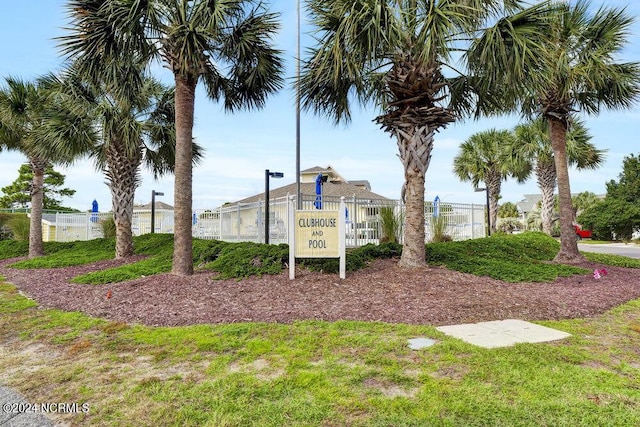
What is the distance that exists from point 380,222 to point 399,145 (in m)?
3.93

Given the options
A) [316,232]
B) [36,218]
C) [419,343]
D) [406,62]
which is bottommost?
[419,343]

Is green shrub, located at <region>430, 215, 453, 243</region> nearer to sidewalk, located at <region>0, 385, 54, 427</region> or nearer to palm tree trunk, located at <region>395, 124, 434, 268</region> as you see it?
palm tree trunk, located at <region>395, 124, 434, 268</region>

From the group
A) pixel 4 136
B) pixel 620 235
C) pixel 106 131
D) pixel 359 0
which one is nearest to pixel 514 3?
pixel 359 0

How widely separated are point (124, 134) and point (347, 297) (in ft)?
30.6

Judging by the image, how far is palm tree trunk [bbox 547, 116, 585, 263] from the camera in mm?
10586

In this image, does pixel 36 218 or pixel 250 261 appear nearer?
pixel 250 261

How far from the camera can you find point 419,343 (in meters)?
3.84

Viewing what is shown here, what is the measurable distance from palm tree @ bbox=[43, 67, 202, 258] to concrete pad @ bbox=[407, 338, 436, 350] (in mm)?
10878

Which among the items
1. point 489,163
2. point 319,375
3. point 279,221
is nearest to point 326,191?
point 489,163

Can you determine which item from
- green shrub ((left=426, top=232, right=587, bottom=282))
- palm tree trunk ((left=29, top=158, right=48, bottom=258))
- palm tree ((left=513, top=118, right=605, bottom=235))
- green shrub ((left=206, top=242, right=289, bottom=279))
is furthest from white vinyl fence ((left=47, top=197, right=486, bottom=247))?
palm tree trunk ((left=29, top=158, right=48, bottom=258))

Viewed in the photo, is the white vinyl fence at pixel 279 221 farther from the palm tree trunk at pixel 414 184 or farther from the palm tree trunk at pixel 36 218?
the palm tree trunk at pixel 36 218

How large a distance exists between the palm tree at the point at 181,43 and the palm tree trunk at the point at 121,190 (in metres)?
5.37

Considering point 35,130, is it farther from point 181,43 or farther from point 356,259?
point 356,259

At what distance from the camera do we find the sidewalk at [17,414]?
8.11ft
